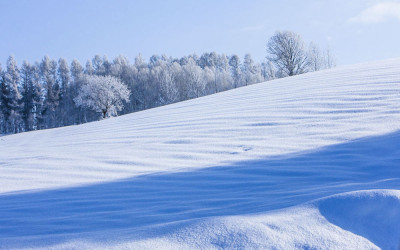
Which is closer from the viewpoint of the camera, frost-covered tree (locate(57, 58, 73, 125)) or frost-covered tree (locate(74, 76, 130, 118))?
frost-covered tree (locate(74, 76, 130, 118))

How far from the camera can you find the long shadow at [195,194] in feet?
5.94

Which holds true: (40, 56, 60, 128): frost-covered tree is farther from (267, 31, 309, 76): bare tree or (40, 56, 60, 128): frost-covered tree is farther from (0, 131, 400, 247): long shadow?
(0, 131, 400, 247): long shadow

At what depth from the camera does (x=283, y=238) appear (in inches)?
53.1

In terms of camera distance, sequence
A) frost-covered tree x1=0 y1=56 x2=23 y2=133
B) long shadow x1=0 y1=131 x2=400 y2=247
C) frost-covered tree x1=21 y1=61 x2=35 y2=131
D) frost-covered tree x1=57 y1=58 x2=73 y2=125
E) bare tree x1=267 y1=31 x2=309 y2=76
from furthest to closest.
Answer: frost-covered tree x1=57 y1=58 x2=73 y2=125
frost-covered tree x1=21 y1=61 x2=35 y2=131
frost-covered tree x1=0 y1=56 x2=23 y2=133
bare tree x1=267 y1=31 x2=309 y2=76
long shadow x1=0 y1=131 x2=400 y2=247

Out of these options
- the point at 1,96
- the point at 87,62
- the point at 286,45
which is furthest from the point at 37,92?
the point at 286,45

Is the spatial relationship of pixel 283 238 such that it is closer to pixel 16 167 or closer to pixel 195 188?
pixel 195 188

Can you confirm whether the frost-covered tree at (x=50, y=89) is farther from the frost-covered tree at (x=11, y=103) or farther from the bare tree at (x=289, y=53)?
the bare tree at (x=289, y=53)

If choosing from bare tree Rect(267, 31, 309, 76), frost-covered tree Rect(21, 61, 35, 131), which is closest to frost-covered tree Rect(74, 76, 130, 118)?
frost-covered tree Rect(21, 61, 35, 131)

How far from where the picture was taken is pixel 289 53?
1282 inches

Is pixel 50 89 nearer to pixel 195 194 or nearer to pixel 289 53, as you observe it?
pixel 289 53

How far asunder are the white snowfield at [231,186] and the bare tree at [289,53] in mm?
27554

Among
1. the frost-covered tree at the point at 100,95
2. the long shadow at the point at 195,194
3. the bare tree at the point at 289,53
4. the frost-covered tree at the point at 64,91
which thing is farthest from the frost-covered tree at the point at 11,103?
Answer: the long shadow at the point at 195,194

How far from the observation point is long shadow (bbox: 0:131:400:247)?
5.94 ft

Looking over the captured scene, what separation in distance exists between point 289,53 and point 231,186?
3200cm
